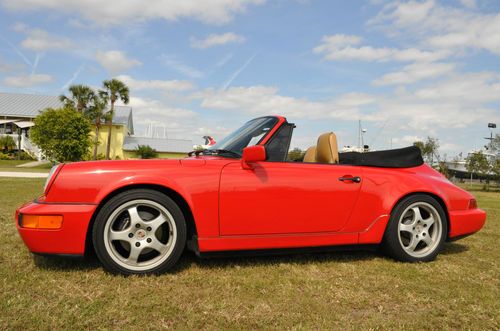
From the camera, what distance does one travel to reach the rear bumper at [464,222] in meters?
3.87

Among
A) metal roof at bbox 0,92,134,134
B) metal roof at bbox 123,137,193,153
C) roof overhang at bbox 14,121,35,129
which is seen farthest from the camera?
metal roof at bbox 123,137,193,153

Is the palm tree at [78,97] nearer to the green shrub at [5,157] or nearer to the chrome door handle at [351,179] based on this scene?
the green shrub at [5,157]

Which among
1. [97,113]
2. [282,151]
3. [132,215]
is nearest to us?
[132,215]

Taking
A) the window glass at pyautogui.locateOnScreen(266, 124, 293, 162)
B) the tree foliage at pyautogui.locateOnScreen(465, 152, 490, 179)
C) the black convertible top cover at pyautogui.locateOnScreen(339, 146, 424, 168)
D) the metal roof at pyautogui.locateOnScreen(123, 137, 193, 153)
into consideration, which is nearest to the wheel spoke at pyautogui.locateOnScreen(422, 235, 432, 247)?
the black convertible top cover at pyautogui.locateOnScreen(339, 146, 424, 168)

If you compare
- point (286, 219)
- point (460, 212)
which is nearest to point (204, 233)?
point (286, 219)

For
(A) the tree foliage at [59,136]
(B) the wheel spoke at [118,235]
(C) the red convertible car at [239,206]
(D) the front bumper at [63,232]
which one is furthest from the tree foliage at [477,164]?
(D) the front bumper at [63,232]

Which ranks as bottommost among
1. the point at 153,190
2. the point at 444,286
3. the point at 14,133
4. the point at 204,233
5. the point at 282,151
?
the point at 444,286

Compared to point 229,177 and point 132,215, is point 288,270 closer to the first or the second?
point 229,177

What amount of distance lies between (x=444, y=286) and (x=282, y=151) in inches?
67.1

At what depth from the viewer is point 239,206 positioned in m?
3.16

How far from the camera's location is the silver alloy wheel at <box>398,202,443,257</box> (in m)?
3.75

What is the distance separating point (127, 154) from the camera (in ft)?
162

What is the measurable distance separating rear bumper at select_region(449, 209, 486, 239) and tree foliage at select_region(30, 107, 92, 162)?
34.2m

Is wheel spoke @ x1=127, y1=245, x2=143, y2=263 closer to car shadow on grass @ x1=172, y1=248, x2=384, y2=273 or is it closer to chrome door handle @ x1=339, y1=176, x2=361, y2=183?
car shadow on grass @ x1=172, y1=248, x2=384, y2=273
